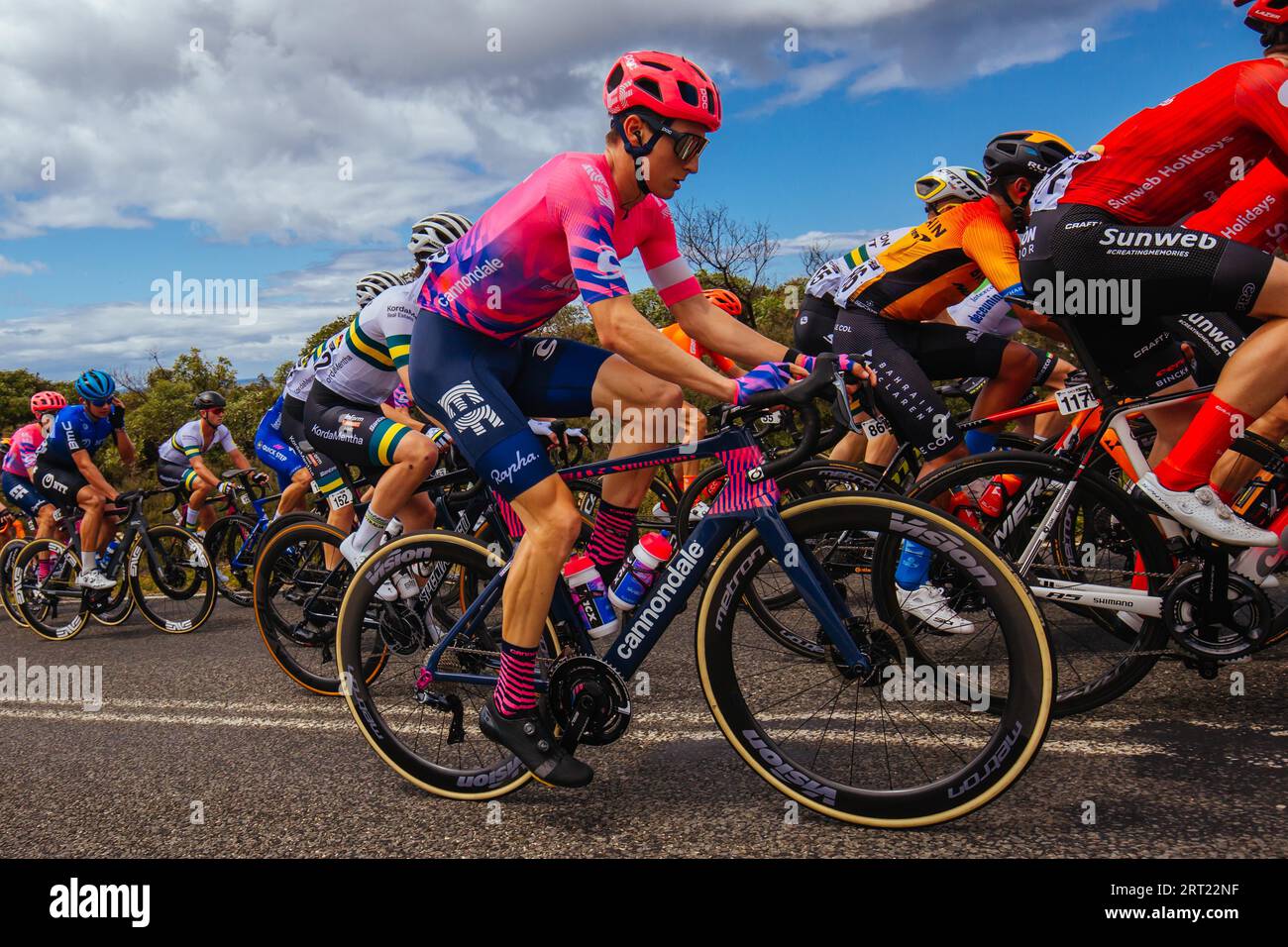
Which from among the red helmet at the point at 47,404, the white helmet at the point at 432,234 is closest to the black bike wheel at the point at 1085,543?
the white helmet at the point at 432,234

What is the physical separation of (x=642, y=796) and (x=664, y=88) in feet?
7.86

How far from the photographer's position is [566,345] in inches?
137

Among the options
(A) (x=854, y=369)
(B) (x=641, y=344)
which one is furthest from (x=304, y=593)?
(A) (x=854, y=369)

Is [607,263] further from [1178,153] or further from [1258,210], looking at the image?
[1258,210]

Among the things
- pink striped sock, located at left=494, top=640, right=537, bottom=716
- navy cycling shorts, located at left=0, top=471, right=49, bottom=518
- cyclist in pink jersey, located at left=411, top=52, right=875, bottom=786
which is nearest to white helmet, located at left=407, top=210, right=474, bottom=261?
cyclist in pink jersey, located at left=411, top=52, right=875, bottom=786

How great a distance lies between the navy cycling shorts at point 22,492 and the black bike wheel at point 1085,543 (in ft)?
32.3

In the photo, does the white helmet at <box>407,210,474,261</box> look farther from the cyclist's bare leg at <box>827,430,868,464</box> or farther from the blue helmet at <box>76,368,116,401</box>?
the blue helmet at <box>76,368,116,401</box>

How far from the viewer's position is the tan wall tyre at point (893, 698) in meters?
2.52

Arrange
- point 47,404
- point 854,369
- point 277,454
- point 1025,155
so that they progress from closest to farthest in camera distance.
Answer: point 854,369
point 1025,155
point 277,454
point 47,404

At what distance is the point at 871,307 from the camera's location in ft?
16.6

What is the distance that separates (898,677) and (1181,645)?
106 centimetres

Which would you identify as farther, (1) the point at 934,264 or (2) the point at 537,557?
(1) the point at 934,264

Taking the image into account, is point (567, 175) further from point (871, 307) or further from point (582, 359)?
point (871, 307)

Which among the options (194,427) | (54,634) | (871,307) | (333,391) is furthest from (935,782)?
(194,427)
